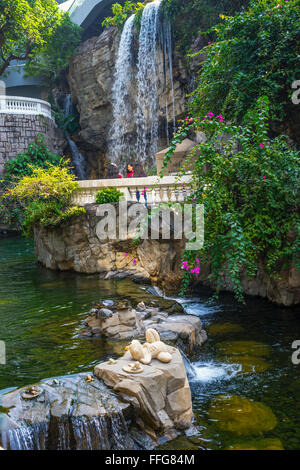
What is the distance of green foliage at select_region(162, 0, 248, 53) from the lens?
18.2 m

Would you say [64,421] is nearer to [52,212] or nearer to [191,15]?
[52,212]

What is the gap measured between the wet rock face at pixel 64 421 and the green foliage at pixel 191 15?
1855 cm

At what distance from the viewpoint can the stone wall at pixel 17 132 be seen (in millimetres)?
24047

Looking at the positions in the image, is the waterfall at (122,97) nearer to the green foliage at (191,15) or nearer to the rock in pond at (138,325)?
the green foliage at (191,15)

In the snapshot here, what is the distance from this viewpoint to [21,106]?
24844 mm

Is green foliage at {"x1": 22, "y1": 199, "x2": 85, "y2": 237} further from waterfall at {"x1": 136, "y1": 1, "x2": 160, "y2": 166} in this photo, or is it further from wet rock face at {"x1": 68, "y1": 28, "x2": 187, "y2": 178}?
wet rock face at {"x1": 68, "y1": 28, "x2": 187, "y2": 178}

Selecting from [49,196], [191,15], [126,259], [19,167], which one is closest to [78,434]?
[126,259]

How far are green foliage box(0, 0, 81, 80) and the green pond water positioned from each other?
18649 mm

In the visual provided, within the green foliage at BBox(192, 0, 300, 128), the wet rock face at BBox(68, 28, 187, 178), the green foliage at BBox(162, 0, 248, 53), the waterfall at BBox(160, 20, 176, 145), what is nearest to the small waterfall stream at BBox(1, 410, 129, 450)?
the green foliage at BBox(192, 0, 300, 128)

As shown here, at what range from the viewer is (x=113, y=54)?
2388 centimetres

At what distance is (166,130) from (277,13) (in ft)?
41.7

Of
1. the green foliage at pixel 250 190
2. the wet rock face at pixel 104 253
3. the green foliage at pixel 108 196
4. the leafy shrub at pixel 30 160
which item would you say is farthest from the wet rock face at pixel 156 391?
the leafy shrub at pixel 30 160

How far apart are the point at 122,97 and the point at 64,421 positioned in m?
22.1
